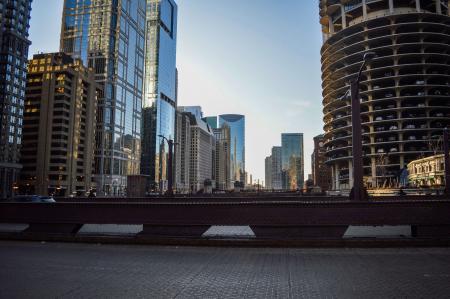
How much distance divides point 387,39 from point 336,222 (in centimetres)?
9881

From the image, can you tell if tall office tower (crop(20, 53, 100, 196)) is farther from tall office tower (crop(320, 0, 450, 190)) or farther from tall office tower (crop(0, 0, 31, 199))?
tall office tower (crop(320, 0, 450, 190))

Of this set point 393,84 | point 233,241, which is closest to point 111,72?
point 393,84

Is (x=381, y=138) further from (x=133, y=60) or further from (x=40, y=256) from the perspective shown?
(x=133, y=60)

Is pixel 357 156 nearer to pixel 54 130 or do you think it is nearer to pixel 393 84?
pixel 393 84

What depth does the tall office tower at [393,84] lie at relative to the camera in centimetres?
9219

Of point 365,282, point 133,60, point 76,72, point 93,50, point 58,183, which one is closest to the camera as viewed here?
point 365,282

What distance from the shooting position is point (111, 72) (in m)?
158

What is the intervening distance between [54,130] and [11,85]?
21.3m

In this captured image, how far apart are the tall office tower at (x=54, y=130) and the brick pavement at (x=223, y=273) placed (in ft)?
424

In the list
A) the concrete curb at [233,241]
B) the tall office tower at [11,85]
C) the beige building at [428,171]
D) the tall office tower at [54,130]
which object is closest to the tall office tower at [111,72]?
the tall office tower at [54,130]

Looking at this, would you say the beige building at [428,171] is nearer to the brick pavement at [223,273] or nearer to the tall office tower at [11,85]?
the brick pavement at [223,273]

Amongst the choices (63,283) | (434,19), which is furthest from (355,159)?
(434,19)

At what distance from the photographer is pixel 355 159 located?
45.1ft

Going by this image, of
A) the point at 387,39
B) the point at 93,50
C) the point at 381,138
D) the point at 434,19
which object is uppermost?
the point at 93,50
